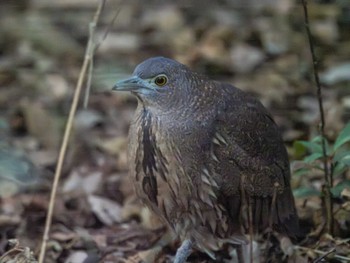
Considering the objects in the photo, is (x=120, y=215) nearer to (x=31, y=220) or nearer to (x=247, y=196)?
(x=31, y=220)

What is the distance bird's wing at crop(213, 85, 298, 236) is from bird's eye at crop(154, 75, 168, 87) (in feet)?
1.00

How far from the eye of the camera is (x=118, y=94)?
763 centimetres

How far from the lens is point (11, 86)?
7.69 m

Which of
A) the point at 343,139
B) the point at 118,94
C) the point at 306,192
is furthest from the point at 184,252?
the point at 118,94

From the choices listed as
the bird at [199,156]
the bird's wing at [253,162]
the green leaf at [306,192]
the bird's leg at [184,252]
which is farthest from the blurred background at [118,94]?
the bird's leg at [184,252]

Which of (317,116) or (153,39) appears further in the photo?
(153,39)

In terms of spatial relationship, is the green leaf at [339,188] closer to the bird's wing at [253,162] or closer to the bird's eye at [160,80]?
the bird's wing at [253,162]

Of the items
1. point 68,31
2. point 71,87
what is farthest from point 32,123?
point 68,31

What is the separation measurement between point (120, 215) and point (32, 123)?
4.70ft

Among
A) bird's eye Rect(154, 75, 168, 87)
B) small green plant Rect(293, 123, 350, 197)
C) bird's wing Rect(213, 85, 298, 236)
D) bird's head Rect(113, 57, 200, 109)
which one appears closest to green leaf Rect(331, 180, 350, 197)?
small green plant Rect(293, 123, 350, 197)

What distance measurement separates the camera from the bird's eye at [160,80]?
→ 462 centimetres

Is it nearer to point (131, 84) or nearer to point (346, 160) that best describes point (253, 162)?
point (346, 160)

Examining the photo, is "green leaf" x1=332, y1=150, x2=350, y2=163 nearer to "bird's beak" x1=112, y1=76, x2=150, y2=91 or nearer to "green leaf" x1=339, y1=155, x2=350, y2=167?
"green leaf" x1=339, y1=155, x2=350, y2=167

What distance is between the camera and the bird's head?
4.59m
